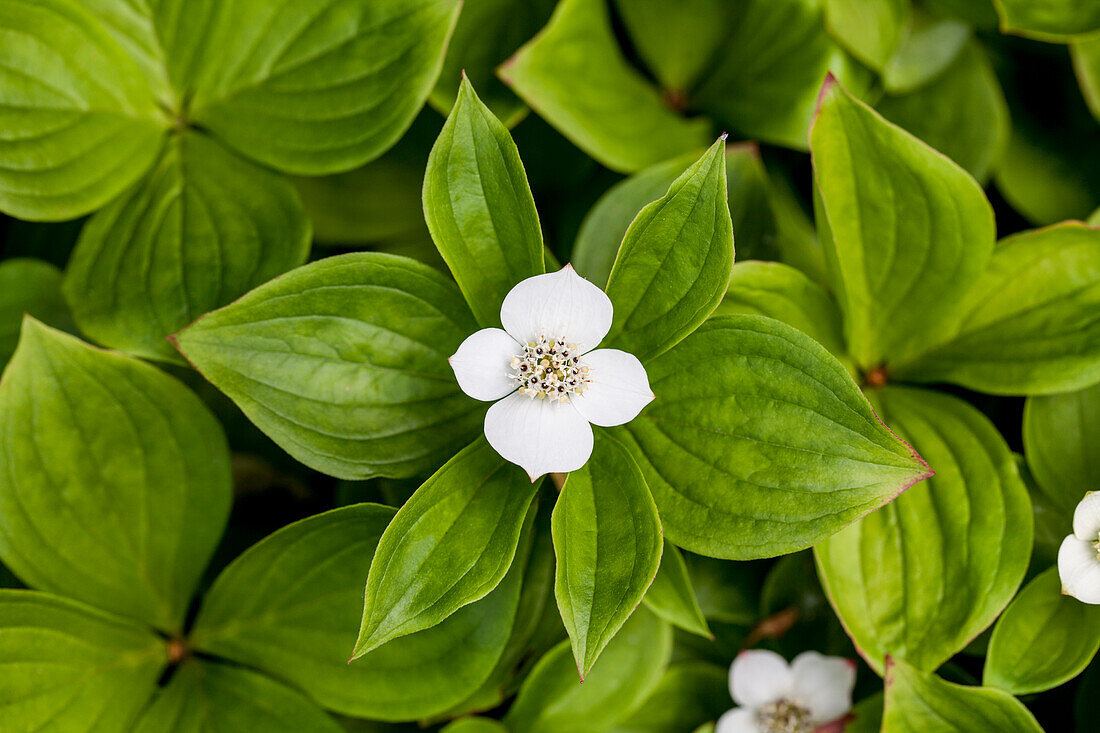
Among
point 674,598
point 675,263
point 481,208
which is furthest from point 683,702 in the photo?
point 481,208

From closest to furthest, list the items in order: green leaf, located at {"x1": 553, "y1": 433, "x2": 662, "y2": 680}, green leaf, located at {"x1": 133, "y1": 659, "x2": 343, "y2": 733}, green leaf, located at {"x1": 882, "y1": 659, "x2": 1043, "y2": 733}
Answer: green leaf, located at {"x1": 553, "y1": 433, "x2": 662, "y2": 680} < green leaf, located at {"x1": 882, "y1": 659, "x2": 1043, "y2": 733} < green leaf, located at {"x1": 133, "y1": 659, "x2": 343, "y2": 733}

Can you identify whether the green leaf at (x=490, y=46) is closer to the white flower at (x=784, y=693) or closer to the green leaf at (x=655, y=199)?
the green leaf at (x=655, y=199)

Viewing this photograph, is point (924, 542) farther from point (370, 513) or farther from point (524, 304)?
point (370, 513)

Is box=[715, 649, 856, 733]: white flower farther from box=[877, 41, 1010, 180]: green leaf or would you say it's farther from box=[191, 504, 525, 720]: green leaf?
box=[877, 41, 1010, 180]: green leaf

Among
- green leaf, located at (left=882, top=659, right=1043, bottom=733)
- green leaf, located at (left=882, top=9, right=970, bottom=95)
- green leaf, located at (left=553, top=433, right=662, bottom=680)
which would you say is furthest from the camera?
green leaf, located at (left=882, top=9, right=970, bottom=95)

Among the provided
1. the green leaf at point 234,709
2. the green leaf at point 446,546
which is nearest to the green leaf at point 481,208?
the green leaf at point 446,546

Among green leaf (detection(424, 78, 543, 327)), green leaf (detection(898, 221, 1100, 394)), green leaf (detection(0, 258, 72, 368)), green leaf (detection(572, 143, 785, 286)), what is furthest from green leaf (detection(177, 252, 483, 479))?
green leaf (detection(898, 221, 1100, 394))

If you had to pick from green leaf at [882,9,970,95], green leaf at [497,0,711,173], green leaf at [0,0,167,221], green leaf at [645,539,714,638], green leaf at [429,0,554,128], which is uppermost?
green leaf at [0,0,167,221]
